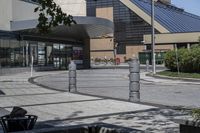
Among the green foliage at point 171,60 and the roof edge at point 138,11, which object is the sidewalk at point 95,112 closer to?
the green foliage at point 171,60

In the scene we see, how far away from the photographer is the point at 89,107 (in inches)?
629

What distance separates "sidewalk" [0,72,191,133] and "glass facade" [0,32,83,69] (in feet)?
93.2

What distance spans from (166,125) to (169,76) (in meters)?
25.9

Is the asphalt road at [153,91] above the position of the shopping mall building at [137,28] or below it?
below

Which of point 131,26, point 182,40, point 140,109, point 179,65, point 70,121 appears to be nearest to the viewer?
point 70,121

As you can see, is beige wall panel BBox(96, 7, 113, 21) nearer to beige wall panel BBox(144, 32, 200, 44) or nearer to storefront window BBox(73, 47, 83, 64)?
beige wall panel BBox(144, 32, 200, 44)

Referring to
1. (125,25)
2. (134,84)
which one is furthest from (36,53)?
(125,25)

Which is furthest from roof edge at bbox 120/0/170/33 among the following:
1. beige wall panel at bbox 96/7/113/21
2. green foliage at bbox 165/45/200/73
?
green foliage at bbox 165/45/200/73

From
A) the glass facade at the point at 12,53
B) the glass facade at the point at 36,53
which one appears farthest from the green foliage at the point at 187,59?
the glass facade at the point at 36,53

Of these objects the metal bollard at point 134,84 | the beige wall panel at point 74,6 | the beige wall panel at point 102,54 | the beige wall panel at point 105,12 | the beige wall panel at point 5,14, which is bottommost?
the metal bollard at point 134,84

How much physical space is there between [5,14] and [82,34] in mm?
14668

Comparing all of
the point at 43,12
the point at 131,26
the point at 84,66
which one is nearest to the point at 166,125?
the point at 43,12

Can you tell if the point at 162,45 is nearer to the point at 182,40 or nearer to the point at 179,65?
the point at 182,40

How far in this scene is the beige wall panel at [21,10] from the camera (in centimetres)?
4917
